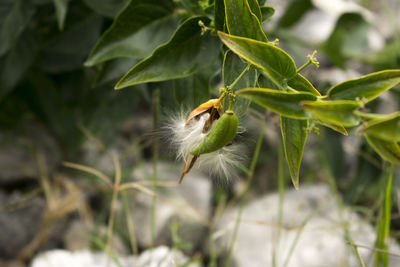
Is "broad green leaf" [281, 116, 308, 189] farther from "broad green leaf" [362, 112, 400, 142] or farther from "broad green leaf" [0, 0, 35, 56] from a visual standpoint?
"broad green leaf" [0, 0, 35, 56]

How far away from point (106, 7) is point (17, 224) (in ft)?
1.84

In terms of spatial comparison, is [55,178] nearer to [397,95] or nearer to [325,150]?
[325,150]

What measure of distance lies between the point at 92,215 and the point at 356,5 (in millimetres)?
1309

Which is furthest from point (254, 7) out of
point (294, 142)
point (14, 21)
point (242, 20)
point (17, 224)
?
point (17, 224)

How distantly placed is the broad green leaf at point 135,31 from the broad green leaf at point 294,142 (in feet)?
0.73

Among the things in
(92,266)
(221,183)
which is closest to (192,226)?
(92,266)

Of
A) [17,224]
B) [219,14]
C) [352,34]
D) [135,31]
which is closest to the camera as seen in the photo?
[219,14]

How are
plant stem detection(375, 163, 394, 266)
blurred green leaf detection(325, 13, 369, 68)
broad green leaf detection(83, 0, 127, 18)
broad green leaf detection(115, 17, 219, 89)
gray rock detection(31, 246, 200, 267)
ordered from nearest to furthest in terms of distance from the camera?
broad green leaf detection(115, 17, 219, 89), plant stem detection(375, 163, 394, 266), broad green leaf detection(83, 0, 127, 18), gray rock detection(31, 246, 200, 267), blurred green leaf detection(325, 13, 369, 68)

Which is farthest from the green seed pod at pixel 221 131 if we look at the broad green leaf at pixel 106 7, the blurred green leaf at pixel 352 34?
the blurred green leaf at pixel 352 34

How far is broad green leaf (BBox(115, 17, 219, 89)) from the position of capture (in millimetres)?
410

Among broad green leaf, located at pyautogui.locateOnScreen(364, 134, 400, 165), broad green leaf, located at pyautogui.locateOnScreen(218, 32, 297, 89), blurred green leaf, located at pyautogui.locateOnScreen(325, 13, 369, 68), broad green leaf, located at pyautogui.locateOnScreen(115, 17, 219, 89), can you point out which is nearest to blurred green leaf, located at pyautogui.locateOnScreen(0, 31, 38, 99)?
broad green leaf, located at pyautogui.locateOnScreen(115, 17, 219, 89)

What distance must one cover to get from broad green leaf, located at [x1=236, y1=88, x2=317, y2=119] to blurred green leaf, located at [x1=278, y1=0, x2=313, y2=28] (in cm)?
85

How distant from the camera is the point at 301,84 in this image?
1.25 feet

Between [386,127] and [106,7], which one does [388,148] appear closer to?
[386,127]
